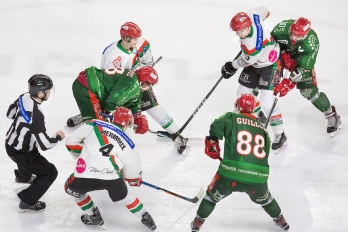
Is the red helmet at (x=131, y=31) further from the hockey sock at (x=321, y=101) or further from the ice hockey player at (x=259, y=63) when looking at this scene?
the hockey sock at (x=321, y=101)

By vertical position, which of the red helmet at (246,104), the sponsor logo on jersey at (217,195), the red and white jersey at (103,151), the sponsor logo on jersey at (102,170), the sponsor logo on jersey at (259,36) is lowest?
the sponsor logo on jersey at (217,195)

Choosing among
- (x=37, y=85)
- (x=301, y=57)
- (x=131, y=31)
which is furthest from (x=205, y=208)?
(x=301, y=57)

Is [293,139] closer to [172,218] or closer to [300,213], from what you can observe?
[300,213]

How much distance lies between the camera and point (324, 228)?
4332 millimetres

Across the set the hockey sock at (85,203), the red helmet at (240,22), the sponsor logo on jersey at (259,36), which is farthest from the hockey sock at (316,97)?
the hockey sock at (85,203)

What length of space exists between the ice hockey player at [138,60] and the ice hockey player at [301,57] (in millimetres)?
844

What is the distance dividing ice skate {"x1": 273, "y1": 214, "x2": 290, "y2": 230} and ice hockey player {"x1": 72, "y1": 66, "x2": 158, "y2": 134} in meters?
1.12

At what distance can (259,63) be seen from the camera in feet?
16.0

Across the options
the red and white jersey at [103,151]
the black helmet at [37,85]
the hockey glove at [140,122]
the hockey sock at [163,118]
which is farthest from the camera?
the hockey sock at [163,118]

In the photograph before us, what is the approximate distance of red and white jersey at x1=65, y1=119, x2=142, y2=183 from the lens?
386cm

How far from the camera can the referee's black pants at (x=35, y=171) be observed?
13.8ft

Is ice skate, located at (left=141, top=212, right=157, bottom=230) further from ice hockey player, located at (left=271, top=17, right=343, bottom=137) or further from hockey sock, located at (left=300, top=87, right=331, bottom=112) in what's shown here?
hockey sock, located at (left=300, top=87, right=331, bottom=112)

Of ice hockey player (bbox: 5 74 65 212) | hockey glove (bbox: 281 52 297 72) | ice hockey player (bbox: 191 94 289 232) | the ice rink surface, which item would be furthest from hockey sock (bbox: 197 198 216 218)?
hockey glove (bbox: 281 52 297 72)

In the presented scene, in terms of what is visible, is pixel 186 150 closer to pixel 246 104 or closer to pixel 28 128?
pixel 246 104
